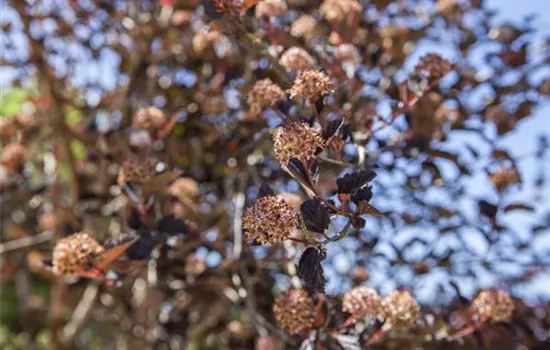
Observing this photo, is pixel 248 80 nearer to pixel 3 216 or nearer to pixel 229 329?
pixel 229 329

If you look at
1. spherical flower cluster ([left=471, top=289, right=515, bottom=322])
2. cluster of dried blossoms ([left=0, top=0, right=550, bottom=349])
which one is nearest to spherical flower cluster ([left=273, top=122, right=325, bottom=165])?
cluster of dried blossoms ([left=0, top=0, right=550, bottom=349])

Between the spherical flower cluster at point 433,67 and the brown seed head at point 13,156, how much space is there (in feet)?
5.65

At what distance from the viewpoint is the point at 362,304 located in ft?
5.28

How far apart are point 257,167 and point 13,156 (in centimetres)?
99

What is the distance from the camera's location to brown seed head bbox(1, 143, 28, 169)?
2.85m

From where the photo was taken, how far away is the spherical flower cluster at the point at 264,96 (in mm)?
1686

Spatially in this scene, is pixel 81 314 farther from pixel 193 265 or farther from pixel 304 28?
pixel 304 28

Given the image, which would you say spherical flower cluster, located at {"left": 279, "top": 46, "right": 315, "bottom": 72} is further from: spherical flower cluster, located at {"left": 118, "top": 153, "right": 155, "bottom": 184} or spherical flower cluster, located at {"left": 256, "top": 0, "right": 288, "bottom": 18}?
spherical flower cluster, located at {"left": 118, "top": 153, "right": 155, "bottom": 184}

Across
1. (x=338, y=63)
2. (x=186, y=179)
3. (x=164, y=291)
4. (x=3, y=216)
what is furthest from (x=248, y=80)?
(x=3, y=216)

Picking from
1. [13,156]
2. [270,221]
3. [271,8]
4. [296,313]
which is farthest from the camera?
[13,156]

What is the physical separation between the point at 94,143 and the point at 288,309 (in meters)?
1.55

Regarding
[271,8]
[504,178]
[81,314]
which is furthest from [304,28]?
[81,314]

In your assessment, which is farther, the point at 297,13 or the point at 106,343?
the point at 106,343

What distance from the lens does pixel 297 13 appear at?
10.6ft
